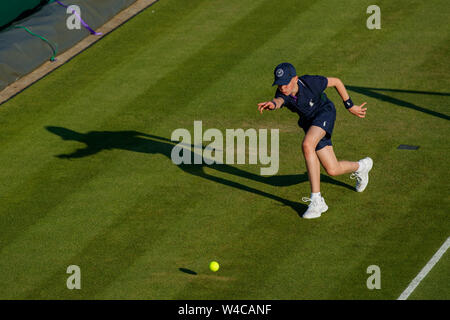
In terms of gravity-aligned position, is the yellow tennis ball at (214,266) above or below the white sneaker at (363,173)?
below

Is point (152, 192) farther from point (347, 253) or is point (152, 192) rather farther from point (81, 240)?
point (347, 253)

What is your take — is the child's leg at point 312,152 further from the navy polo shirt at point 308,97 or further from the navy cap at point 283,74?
the navy cap at point 283,74

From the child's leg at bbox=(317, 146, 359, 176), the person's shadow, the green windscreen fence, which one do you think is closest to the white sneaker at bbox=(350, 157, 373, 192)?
the child's leg at bbox=(317, 146, 359, 176)

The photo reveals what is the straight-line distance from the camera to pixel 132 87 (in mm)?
16531

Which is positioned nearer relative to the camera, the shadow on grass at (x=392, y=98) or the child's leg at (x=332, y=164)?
the child's leg at (x=332, y=164)

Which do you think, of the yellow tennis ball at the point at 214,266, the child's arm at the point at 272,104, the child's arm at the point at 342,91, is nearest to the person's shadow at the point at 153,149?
the child's arm at the point at 342,91

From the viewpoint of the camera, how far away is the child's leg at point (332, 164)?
11.9 metres

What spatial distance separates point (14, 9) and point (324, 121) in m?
10.5

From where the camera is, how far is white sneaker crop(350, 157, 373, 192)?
12242 millimetres

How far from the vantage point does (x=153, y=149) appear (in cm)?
1429

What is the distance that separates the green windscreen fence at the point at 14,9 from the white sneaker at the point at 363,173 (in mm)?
10567
